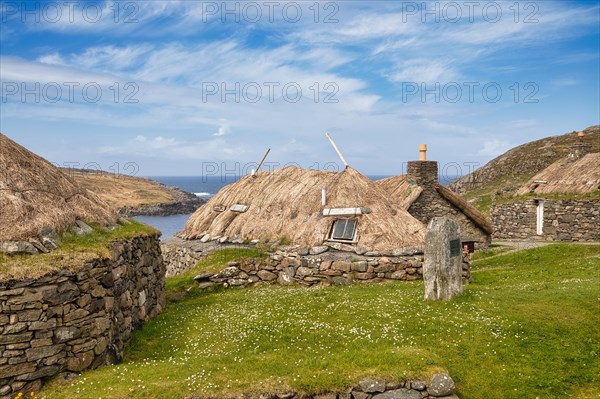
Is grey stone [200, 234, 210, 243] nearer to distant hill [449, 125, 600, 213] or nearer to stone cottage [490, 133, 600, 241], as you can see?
stone cottage [490, 133, 600, 241]

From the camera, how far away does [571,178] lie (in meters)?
42.0

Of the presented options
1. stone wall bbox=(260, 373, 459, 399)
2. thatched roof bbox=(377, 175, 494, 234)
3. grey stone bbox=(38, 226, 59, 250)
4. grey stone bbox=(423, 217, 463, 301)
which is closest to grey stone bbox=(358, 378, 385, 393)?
stone wall bbox=(260, 373, 459, 399)

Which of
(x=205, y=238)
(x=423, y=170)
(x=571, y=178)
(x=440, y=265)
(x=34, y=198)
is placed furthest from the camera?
(x=571, y=178)

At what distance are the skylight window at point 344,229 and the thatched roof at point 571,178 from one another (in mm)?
26665

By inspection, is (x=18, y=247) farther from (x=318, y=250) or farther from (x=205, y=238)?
(x=205, y=238)

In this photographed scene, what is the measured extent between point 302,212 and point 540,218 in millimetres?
26622

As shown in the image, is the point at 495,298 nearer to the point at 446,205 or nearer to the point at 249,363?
the point at 249,363

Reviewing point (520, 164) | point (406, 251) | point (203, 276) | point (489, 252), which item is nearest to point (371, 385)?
point (406, 251)

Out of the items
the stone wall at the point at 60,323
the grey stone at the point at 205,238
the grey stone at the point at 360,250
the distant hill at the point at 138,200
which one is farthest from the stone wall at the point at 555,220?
the distant hill at the point at 138,200

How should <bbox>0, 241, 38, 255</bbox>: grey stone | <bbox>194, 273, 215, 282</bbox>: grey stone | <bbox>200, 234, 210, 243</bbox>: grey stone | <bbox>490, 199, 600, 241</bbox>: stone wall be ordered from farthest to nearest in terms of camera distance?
<bbox>490, 199, 600, 241</bbox>: stone wall, <bbox>200, 234, 210, 243</bbox>: grey stone, <bbox>194, 273, 215, 282</bbox>: grey stone, <bbox>0, 241, 38, 255</bbox>: grey stone

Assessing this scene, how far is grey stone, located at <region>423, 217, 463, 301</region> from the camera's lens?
52.6 ft

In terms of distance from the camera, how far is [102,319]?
12.4 metres

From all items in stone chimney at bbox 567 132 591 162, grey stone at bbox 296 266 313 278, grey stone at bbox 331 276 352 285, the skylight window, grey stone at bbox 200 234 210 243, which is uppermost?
stone chimney at bbox 567 132 591 162

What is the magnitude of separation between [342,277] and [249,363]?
9412 mm
